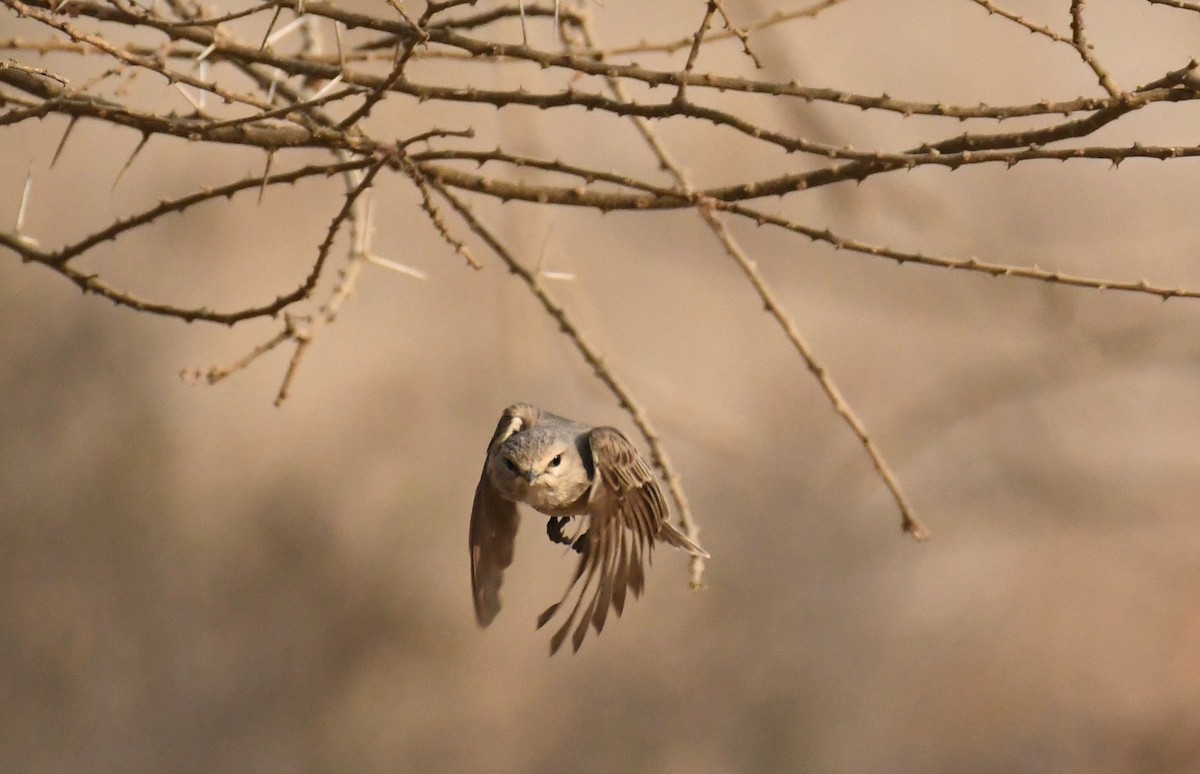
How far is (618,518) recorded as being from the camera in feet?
3.44

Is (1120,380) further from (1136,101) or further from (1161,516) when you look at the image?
(1136,101)

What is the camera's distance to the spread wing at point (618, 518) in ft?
3.17

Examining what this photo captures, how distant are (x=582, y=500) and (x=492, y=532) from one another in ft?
0.37

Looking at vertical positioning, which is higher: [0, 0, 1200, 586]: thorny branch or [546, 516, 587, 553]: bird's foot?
[0, 0, 1200, 586]: thorny branch

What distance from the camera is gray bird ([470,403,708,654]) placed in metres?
0.99

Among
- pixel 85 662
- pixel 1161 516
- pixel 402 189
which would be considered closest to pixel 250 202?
pixel 402 189

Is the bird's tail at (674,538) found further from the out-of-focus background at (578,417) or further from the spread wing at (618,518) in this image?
the out-of-focus background at (578,417)

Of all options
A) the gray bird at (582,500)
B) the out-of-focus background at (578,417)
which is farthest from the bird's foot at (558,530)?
the out-of-focus background at (578,417)

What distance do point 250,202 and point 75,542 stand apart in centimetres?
94

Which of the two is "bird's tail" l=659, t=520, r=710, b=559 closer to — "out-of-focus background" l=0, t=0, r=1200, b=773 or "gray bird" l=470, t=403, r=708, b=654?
"gray bird" l=470, t=403, r=708, b=654

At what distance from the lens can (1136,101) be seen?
987mm

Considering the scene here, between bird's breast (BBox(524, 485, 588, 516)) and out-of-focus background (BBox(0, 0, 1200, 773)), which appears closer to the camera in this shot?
bird's breast (BBox(524, 485, 588, 516))

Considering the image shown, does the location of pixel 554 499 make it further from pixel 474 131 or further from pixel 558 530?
pixel 474 131

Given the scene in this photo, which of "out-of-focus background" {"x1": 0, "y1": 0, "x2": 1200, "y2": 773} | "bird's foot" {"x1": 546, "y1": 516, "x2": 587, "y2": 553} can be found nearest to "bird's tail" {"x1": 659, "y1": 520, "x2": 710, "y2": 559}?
"bird's foot" {"x1": 546, "y1": 516, "x2": 587, "y2": 553}
